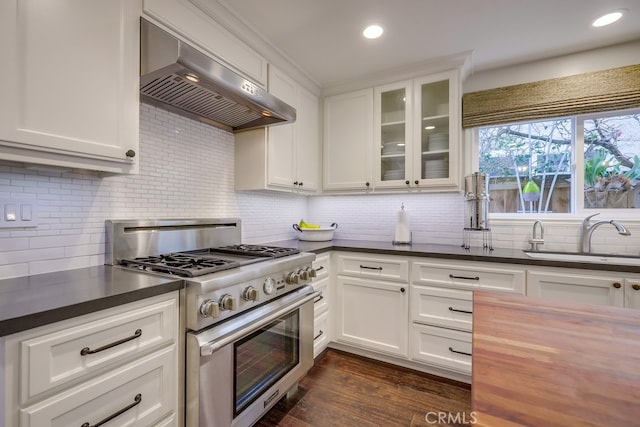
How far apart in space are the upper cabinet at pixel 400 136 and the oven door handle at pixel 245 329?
1.30 m

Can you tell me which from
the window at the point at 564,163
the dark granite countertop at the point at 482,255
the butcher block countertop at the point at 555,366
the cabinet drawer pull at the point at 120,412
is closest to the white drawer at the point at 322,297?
the dark granite countertop at the point at 482,255

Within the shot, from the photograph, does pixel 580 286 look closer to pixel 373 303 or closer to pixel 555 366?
pixel 373 303

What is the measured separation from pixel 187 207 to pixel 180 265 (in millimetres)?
639

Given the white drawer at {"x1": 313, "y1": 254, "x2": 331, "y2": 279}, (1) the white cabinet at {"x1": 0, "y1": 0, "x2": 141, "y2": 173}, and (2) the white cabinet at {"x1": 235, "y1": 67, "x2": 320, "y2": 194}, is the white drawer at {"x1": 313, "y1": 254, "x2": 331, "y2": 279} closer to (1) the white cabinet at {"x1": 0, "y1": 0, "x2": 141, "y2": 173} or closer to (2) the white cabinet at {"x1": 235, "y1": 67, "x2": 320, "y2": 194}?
(2) the white cabinet at {"x1": 235, "y1": 67, "x2": 320, "y2": 194}

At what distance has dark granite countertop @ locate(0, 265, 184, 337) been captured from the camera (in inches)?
31.9

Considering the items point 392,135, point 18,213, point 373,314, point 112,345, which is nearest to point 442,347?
point 373,314

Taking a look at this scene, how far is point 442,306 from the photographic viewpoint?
2.05 metres

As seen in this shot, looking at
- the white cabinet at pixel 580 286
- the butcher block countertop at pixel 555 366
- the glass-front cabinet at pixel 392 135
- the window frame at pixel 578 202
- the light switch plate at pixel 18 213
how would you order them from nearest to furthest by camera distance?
the butcher block countertop at pixel 555 366, the light switch plate at pixel 18 213, the white cabinet at pixel 580 286, the window frame at pixel 578 202, the glass-front cabinet at pixel 392 135

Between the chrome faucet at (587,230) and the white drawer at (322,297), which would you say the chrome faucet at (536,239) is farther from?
the white drawer at (322,297)

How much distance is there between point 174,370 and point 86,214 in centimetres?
86

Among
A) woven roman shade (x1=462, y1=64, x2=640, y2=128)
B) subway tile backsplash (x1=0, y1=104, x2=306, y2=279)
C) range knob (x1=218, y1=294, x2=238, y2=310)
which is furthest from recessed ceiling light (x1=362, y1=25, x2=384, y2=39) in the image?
range knob (x1=218, y1=294, x2=238, y2=310)

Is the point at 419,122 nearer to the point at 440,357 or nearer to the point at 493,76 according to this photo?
the point at 493,76

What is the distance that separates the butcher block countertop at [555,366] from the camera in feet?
1.47

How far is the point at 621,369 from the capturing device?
58 cm
